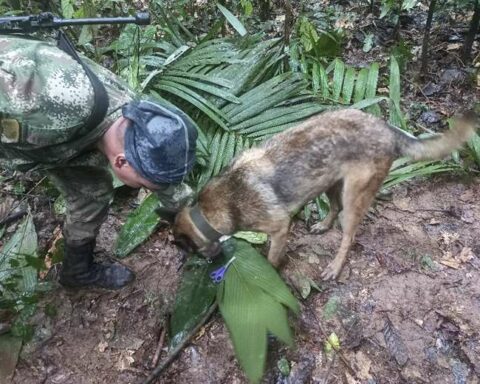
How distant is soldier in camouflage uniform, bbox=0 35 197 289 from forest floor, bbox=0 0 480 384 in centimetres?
121

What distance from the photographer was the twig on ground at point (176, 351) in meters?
3.19

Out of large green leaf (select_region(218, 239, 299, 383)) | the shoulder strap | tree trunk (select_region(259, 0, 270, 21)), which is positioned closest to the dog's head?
large green leaf (select_region(218, 239, 299, 383))

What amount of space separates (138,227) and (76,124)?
173 centimetres

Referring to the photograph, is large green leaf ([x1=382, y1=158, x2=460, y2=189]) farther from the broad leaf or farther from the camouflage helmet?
the camouflage helmet

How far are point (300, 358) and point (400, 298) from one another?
96 cm

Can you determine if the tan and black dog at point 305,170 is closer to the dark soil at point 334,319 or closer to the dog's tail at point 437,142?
the dog's tail at point 437,142

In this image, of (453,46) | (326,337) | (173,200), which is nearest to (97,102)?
(173,200)

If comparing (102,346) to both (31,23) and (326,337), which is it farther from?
(31,23)

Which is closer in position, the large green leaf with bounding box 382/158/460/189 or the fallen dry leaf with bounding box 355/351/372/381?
the fallen dry leaf with bounding box 355/351/372/381

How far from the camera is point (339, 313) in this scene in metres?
3.56

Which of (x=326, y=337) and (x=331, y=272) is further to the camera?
(x=331, y=272)

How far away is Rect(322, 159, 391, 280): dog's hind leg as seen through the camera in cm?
348

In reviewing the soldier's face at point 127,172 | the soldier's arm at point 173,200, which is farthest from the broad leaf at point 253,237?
the soldier's face at point 127,172

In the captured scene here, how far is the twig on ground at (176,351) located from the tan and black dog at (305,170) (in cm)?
48
